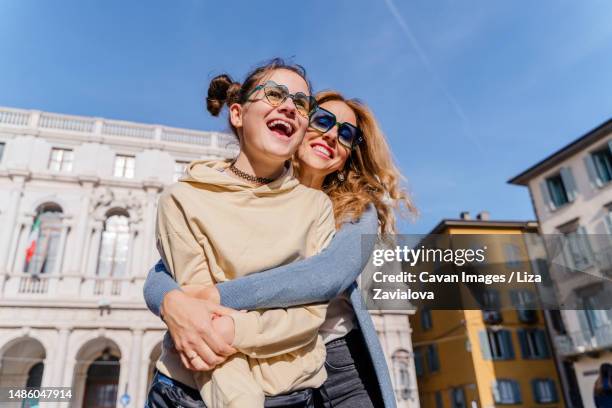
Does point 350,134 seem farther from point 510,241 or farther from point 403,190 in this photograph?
point 510,241

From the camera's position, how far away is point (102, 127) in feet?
64.8

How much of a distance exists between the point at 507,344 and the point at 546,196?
332 inches

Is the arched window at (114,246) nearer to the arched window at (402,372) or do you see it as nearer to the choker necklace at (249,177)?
the arched window at (402,372)

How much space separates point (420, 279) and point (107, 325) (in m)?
13.7

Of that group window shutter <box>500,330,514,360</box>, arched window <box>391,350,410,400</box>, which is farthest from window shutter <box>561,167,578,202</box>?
arched window <box>391,350,410,400</box>

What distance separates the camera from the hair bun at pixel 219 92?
74.2 inches

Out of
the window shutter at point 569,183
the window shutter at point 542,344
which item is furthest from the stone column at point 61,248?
the window shutter at point 542,344

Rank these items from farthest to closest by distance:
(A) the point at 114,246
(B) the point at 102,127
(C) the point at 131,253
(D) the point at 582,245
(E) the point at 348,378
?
(D) the point at 582,245, (B) the point at 102,127, (A) the point at 114,246, (C) the point at 131,253, (E) the point at 348,378

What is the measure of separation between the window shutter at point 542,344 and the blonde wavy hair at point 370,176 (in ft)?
85.7

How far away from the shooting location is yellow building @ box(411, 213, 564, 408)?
22.7m

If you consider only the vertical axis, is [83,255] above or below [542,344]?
above

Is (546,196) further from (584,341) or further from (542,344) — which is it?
(542,344)

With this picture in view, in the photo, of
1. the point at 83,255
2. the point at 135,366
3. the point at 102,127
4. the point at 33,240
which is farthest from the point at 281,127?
the point at 102,127

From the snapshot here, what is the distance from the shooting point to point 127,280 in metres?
17.1
